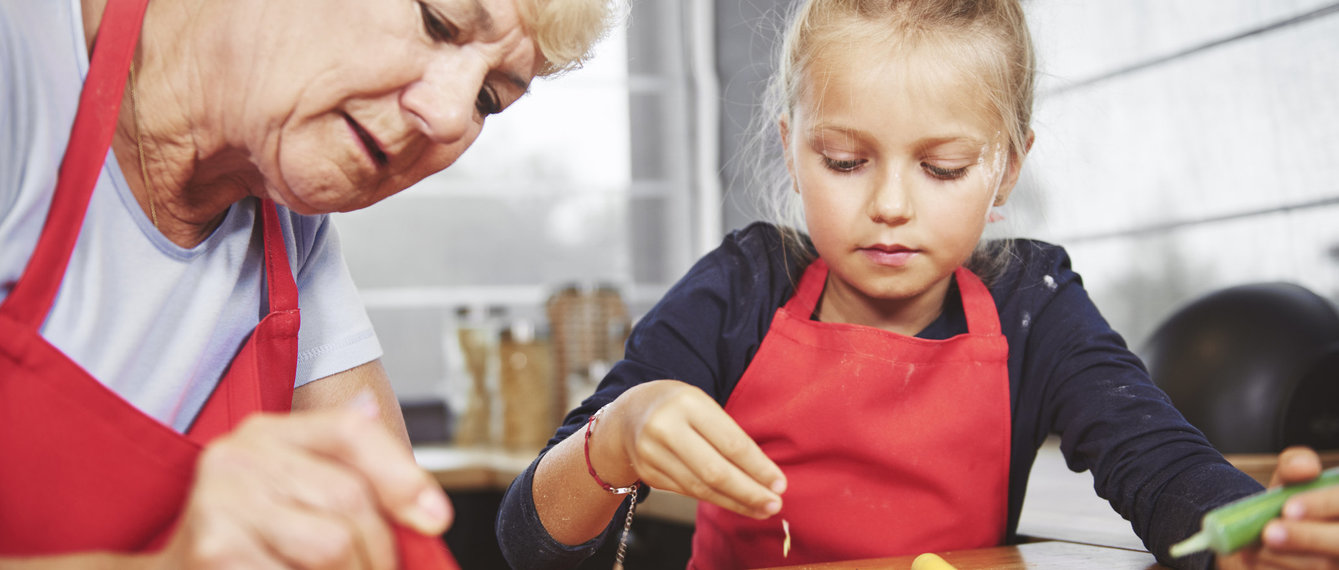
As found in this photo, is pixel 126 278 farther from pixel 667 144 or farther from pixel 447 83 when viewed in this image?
pixel 667 144

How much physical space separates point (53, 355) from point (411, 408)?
2.50 m

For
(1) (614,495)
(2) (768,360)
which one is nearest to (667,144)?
(2) (768,360)

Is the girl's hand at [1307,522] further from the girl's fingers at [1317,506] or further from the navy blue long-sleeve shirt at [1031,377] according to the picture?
the navy blue long-sleeve shirt at [1031,377]

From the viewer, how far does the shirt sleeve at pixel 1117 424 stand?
0.84 metres

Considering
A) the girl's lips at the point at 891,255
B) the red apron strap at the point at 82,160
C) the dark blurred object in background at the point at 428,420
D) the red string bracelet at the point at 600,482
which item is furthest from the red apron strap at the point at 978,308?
the dark blurred object in background at the point at 428,420

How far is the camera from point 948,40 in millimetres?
1044

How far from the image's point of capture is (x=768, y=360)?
1.11 m

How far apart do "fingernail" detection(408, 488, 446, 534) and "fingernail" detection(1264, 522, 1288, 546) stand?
1.69ft

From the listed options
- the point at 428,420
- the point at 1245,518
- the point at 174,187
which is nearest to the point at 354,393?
the point at 174,187

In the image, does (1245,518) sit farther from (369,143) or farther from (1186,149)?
(1186,149)

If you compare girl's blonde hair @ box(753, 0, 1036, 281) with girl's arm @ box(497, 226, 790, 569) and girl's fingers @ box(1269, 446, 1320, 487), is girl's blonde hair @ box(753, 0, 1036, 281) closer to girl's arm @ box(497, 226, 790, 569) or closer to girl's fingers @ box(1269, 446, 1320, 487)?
girl's arm @ box(497, 226, 790, 569)

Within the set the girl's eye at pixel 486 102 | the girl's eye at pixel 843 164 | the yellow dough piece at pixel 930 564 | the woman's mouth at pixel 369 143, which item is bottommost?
the yellow dough piece at pixel 930 564

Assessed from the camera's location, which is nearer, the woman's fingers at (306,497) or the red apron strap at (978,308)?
the woman's fingers at (306,497)

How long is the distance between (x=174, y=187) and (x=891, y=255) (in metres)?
0.66
